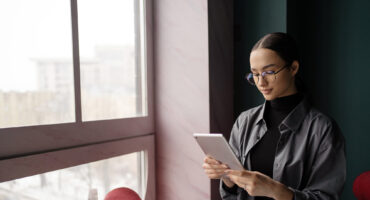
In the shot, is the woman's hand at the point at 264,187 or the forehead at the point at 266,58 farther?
the forehead at the point at 266,58

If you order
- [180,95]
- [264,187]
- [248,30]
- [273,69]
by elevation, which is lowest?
[264,187]

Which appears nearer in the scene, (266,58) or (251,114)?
(266,58)

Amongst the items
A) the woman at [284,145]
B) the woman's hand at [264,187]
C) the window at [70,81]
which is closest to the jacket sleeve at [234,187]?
the woman at [284,145]

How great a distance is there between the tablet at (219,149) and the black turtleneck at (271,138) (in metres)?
0.17

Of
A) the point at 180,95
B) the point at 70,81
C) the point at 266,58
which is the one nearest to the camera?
the point at 266,58

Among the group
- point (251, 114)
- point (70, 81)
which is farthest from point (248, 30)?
point (70, 81)

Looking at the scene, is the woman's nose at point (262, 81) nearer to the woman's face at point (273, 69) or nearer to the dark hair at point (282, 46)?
the woman's face at point (273, 69)

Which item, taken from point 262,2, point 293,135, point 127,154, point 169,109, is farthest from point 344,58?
point 127,154

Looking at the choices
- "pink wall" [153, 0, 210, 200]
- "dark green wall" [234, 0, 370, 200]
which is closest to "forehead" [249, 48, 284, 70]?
"pink wall" [153, 0, 210, 200]

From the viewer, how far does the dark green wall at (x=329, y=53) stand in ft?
5.40

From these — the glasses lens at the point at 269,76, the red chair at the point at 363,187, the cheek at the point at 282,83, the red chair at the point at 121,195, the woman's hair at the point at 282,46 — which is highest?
the woman's hair at the point at 282,46

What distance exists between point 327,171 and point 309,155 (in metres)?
0.08

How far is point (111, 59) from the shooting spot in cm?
145

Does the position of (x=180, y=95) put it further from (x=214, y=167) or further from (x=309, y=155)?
(x=309, y=155)
